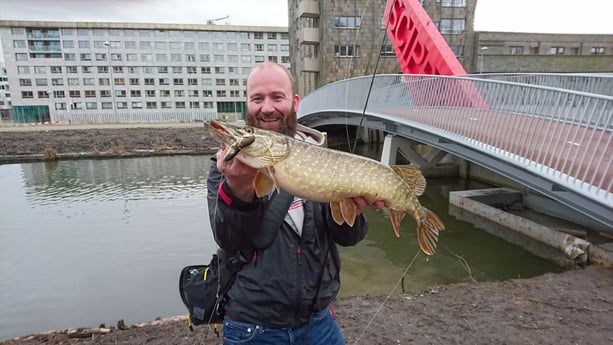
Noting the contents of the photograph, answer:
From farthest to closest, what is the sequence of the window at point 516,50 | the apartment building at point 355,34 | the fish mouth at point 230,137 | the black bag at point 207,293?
the window at point 516,50, the apartment building at point 355,34, the black bag at point 207,293, the fish mouth at point 230,137

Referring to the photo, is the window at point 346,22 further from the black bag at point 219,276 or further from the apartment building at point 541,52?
the black bag at point 219,276

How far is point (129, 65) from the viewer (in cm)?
7250

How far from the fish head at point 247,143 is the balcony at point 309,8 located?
4119 centimetres

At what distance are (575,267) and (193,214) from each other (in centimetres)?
1045

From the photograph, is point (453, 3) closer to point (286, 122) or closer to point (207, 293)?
point (286, 122)

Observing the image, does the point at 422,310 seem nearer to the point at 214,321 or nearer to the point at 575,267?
the point at 214,321

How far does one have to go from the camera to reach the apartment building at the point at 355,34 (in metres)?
38.2

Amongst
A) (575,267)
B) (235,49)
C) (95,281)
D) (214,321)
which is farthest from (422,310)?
(235,49)

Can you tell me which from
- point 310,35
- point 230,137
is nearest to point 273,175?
point 230,137

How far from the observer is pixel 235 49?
3051 inches

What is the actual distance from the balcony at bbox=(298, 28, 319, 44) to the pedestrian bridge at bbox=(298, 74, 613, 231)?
28.9 meters

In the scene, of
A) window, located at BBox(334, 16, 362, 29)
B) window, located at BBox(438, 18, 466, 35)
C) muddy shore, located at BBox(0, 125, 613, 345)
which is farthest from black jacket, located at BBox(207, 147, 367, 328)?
window, located at BBox(438, 18, 466, 35)

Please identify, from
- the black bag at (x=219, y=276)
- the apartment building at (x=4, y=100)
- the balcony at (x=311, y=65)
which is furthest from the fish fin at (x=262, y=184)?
the apartment building at (x=4, y=100)

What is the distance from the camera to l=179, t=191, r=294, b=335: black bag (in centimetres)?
201
